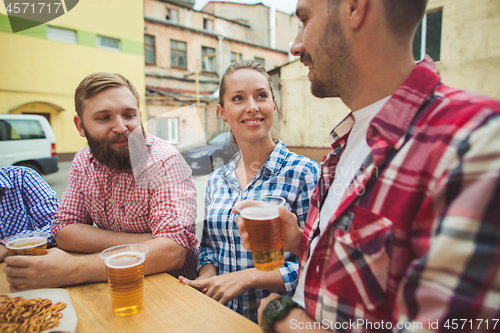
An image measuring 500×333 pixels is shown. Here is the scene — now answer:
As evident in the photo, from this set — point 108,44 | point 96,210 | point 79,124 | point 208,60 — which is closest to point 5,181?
point 79,124

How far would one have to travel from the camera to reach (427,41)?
6195 millimetres

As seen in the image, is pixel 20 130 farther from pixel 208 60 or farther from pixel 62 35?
pixel 208 60

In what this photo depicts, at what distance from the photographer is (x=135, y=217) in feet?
5.37

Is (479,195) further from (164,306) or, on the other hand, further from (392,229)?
(164,306)

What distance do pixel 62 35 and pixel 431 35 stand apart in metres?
7.12

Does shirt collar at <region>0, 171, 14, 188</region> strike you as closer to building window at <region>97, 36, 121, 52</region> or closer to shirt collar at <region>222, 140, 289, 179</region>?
shirt collar at <region>222, 140, 289, 179</region>

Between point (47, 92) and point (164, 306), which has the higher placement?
point (47, 92)

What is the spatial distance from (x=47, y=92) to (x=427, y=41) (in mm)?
7594

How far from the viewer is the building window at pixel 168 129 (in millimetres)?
2047

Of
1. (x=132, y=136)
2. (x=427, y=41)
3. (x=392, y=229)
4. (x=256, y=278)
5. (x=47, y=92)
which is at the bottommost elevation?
(x=256, y=278)

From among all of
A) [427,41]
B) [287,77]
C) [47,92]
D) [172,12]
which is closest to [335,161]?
[47,92]

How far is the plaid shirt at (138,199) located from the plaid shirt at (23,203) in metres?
0.51

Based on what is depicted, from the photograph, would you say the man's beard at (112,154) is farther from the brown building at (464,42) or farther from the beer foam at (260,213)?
the brown building at (464,42)

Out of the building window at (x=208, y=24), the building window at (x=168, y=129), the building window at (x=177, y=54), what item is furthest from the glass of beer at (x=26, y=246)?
the building window at (x=208, y=24)
